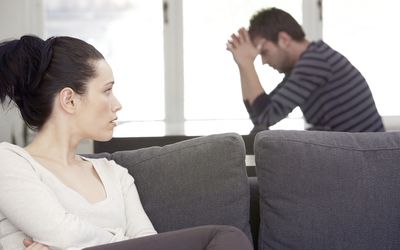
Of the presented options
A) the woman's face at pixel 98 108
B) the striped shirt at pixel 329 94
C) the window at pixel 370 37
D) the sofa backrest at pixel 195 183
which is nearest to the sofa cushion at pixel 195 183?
the sofa backrest at pixel 195 183

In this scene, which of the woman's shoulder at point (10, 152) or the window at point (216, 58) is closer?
the woman's shoulder at point (10, 152)

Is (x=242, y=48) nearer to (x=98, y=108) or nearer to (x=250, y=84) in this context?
(x=250, y=84)

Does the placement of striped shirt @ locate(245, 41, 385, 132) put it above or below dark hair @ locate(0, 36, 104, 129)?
below

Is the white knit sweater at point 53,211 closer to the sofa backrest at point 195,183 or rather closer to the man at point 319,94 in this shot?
the sofa backrest at point 195,183

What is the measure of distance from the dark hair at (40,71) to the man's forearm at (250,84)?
1159 millimetres

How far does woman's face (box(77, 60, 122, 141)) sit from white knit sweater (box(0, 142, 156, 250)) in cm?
11

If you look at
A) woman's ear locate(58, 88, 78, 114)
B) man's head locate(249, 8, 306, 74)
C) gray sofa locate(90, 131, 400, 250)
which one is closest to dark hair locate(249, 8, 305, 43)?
man's head locate(249, 8, 306, 74)

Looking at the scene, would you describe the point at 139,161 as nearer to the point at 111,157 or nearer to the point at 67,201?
the point at 111,157

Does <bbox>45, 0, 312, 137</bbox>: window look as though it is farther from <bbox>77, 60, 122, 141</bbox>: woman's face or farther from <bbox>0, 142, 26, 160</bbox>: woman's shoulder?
<bbox>0, 142, 26, 160</bbox>: woman's shoulder

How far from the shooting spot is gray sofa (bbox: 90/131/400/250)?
1.69 meters

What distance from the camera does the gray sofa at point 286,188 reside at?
1.69m

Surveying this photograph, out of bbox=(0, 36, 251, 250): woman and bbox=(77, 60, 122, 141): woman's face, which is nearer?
bbox=(0, 36, 251, 250): woman

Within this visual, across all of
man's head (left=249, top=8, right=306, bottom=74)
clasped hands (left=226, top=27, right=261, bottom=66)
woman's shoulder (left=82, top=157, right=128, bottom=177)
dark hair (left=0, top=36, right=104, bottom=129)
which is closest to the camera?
dark hair (left=0, top=36, right=104, bottom=129)

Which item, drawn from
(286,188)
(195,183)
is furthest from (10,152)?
(286,188)
